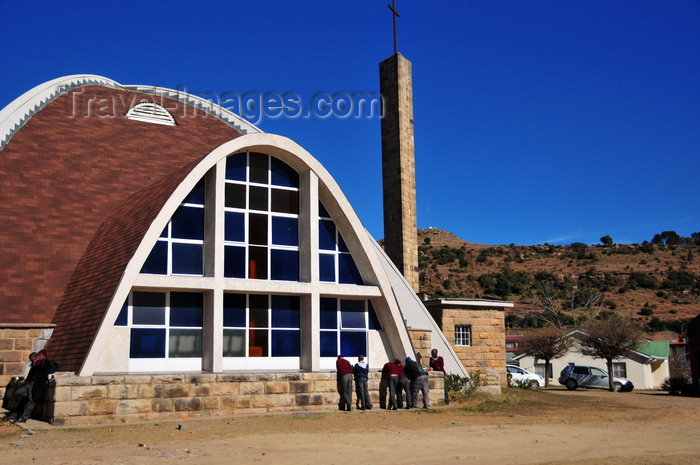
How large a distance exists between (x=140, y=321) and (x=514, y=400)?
34.3ft

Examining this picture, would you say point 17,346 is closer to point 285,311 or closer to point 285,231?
point 285,311

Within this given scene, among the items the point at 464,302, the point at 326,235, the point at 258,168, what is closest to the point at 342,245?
the point at 326,235

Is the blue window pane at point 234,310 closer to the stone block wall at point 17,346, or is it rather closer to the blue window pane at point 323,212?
the blue window pane at point 323,212

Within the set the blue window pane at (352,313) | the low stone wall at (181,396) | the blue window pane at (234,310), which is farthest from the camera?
the blue window pane at (352,313)

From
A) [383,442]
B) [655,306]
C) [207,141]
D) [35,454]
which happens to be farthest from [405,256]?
[655,306]

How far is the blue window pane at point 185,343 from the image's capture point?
1591 centimetres

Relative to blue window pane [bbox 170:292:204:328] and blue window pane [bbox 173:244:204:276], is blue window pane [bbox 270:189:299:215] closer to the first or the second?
blue window pane [bbox 173:244:204:276]

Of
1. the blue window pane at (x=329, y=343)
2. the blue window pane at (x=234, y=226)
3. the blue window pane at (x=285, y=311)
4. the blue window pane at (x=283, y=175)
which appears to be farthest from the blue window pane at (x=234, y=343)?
the blue window pane at (x=283, y=175)

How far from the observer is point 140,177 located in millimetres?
20500

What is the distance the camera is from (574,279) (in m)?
63.4

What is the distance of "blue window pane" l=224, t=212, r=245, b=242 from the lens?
672 inches

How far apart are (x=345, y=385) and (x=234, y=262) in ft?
12.7

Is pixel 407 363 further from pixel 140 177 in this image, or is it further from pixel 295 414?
pixel 140 177

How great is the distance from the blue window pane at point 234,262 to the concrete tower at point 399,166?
677cm
